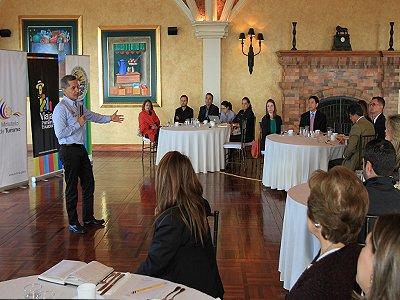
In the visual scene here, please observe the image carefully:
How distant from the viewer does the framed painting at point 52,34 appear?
41.8ft

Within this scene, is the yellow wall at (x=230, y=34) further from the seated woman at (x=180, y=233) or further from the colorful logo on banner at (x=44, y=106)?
the seated woman at (x=180, y=233)

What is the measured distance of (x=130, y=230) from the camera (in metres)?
6.23

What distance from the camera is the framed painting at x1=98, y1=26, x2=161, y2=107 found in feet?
41.5

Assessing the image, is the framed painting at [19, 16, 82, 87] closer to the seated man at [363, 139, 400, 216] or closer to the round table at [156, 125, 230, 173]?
the round table at [156, 125, 230, 173]

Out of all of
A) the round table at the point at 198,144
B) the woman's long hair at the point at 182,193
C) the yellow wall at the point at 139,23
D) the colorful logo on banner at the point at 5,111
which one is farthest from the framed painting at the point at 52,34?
the woman's long hair at the point at 182,193

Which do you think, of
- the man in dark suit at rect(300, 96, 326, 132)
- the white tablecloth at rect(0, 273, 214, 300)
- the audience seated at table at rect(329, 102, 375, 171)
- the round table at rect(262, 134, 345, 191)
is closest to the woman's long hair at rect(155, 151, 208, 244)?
the white tablecloth at rect(0, 273, 214, 300)

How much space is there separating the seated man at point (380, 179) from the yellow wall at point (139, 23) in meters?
9.23

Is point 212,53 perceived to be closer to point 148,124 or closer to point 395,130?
point 148,124

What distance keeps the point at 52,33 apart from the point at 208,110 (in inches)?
166

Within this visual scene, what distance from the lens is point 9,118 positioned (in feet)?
28.0

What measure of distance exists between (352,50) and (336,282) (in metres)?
10.6

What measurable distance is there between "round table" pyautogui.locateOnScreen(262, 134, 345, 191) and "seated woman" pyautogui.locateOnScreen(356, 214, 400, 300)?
19.8ft

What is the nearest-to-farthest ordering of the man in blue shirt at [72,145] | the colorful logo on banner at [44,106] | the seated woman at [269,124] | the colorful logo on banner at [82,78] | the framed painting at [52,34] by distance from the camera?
the man in blue shirt at [72,145] < the colorful logo on banner at [44,106] < the seated woman at [269,124] < the colorful logo on banner at [82,78] < the framed painting at [52,34]

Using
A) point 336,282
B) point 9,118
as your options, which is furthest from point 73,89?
point 336,282
